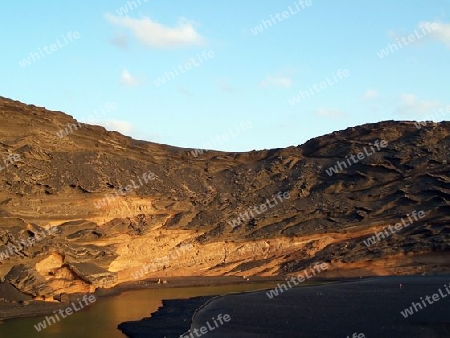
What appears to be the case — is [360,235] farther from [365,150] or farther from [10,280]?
[10,280]

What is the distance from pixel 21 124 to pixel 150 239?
1454cm

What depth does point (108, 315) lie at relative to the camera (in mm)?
32406

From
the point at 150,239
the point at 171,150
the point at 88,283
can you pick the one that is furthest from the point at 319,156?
the point at 88,283

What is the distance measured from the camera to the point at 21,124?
45281 millimetres

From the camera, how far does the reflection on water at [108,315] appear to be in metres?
27.3

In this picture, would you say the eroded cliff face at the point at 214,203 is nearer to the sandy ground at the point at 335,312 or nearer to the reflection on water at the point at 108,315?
the reflection on water at the point at 108,315

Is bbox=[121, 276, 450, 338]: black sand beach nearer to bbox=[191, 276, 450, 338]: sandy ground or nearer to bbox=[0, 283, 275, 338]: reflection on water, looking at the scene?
bbox=[191, 276, 450, 338]: sandy ground

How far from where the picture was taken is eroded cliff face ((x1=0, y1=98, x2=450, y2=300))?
1706 inches

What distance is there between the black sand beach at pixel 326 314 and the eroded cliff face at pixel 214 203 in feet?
36.8

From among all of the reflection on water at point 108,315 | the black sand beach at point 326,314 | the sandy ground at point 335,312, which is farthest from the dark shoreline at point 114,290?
the sandy ground at point 335,312

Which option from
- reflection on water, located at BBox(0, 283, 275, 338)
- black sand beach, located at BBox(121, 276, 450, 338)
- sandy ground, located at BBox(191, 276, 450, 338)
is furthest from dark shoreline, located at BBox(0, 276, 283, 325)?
sandy ground, located at BBox(191, 276, 450, 338)

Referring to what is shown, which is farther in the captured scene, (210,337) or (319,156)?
(319,156)

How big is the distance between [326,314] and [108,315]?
12.5 m

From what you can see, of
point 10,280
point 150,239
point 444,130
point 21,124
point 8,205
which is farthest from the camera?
point 444,130
